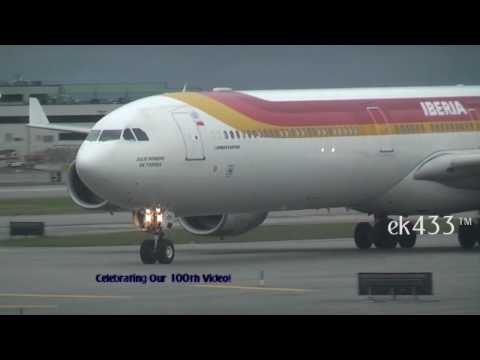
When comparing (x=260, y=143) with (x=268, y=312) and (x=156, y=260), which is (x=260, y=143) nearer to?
(x=156, y=260)

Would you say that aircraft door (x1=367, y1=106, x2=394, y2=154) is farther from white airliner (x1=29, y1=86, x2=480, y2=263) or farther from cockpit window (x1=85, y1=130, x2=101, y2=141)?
cockpit window (x1=85, y1=130, x2=101, y2=141)

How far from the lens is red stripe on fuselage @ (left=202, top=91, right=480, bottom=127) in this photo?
125ft

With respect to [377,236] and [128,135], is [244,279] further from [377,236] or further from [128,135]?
[377,236]

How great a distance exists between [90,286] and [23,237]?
14846mm

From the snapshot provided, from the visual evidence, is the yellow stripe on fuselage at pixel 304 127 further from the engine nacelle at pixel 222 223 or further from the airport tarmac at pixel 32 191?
the airport tarmac at pixel 32 191

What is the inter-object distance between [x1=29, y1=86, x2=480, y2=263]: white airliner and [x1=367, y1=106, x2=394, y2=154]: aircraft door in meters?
0.04

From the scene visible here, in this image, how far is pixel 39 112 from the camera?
5975 cm

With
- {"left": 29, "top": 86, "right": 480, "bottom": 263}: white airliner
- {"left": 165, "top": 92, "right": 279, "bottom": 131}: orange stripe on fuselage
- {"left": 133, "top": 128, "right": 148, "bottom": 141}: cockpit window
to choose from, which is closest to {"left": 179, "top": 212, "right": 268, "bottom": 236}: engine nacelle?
{"left": 29, "top": 86, "right": 480, "bottom": 263}: white airliner

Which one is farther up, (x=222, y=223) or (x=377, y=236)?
(x=222, y=223)

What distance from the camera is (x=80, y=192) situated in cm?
4003

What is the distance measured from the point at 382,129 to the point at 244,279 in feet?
27.6

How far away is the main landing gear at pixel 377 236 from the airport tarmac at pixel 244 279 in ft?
1.72

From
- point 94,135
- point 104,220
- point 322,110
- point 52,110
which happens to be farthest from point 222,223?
point 52,110
